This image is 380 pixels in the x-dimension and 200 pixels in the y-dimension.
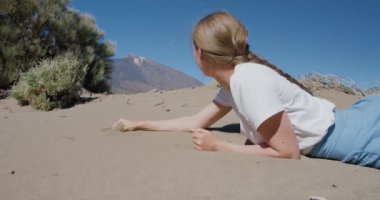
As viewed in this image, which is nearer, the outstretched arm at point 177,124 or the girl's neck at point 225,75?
the girl's neck at point 225,75

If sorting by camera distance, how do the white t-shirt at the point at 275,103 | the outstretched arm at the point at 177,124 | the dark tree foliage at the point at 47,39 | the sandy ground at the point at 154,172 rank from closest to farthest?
the sandy ground at the point at 154,172, the white t-shirt at the point at 275,103, the outstretched arm at the point at 177,124, the dark tree foliage at the point at 47,39

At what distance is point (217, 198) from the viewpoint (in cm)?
201

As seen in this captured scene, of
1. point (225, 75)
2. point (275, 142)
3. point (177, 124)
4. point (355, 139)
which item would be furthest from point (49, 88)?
point (355, 139)

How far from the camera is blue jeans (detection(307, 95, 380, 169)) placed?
2709 millimetres

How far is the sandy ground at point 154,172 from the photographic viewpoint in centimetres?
212

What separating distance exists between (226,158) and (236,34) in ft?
2.40

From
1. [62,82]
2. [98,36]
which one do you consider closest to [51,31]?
[98,36]

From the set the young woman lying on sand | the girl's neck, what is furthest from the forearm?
the girl's neck

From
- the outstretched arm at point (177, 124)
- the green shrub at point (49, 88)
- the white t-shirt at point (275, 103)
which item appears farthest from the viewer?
the green shrub at point (49, 88)

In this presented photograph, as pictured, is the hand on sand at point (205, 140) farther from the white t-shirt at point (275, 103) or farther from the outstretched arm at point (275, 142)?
the white t-shirt at point (275, 103)

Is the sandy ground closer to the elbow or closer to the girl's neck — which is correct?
the elbow

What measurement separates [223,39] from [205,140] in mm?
648

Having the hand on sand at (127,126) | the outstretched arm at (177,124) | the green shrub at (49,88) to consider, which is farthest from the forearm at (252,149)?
the green shrub at (49,88)

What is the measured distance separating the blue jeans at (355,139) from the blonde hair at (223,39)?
25.9 inches
